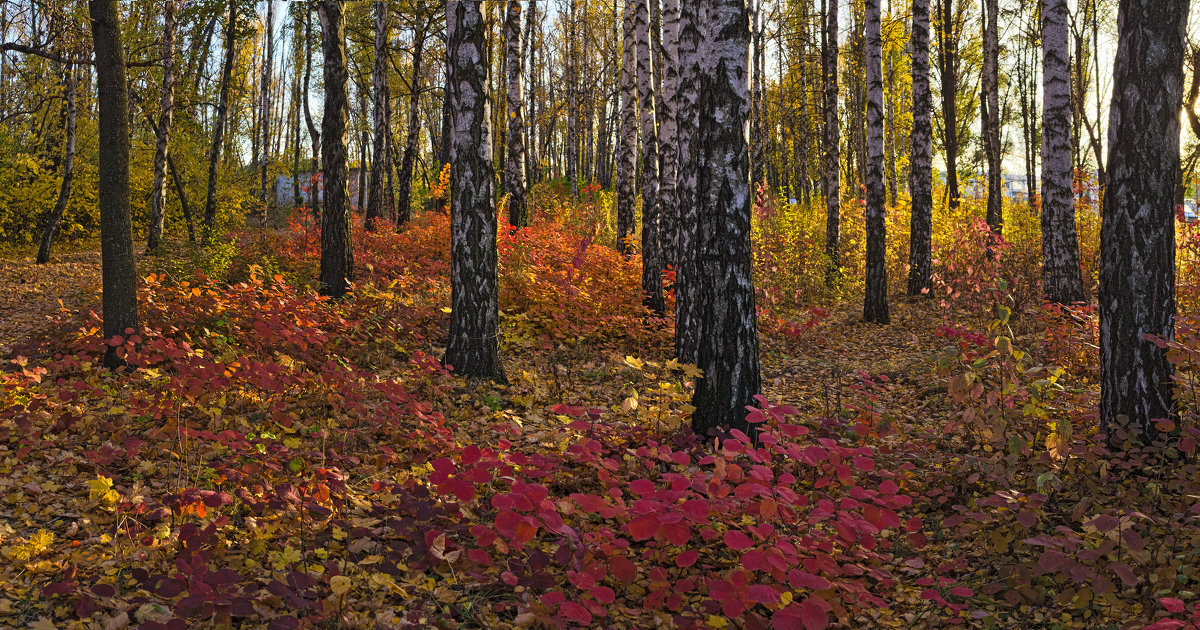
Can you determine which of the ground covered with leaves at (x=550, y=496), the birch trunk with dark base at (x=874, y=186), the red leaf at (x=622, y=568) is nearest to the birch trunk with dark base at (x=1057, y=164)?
the ground covered with leaves at (x=550, y=496)

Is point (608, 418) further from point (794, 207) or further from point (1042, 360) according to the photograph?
point (794, 207)

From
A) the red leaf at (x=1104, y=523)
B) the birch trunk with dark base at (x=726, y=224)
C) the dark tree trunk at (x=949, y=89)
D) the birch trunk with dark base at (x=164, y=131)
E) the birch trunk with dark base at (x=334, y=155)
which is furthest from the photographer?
the dark tree trunk at (x=949, y=89)

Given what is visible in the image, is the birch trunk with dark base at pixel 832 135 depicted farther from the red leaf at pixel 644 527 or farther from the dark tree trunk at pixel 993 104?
the red leaf at pixel 644 527

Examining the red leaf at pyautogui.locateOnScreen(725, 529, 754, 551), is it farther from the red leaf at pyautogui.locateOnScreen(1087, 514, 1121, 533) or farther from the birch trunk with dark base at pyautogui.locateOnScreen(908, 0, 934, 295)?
the birch trunk with dark base at pyautogui.locateOnScreen(908, 0, 934, 295)

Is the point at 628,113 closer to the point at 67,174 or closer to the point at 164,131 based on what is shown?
the point at 164,131

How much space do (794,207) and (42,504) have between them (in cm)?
1832

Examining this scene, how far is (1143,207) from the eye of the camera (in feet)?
12.5

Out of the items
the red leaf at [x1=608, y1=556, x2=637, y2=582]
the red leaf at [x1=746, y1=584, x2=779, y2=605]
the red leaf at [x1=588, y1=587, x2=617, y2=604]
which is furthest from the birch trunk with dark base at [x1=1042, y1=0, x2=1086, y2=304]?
the red leaf at [x1=588, y1=587, x2=617, y2=604]

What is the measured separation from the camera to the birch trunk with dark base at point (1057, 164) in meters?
7.28

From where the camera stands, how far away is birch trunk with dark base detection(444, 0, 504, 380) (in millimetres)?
5867

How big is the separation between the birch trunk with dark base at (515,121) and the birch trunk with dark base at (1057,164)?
9412 mm

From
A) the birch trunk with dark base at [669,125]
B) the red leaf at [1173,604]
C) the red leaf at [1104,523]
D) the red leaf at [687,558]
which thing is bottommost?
the red leaf at [1173,604]

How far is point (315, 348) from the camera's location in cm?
668

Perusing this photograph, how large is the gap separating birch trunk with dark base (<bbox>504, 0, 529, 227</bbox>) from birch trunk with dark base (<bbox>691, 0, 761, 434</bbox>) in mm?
10009
